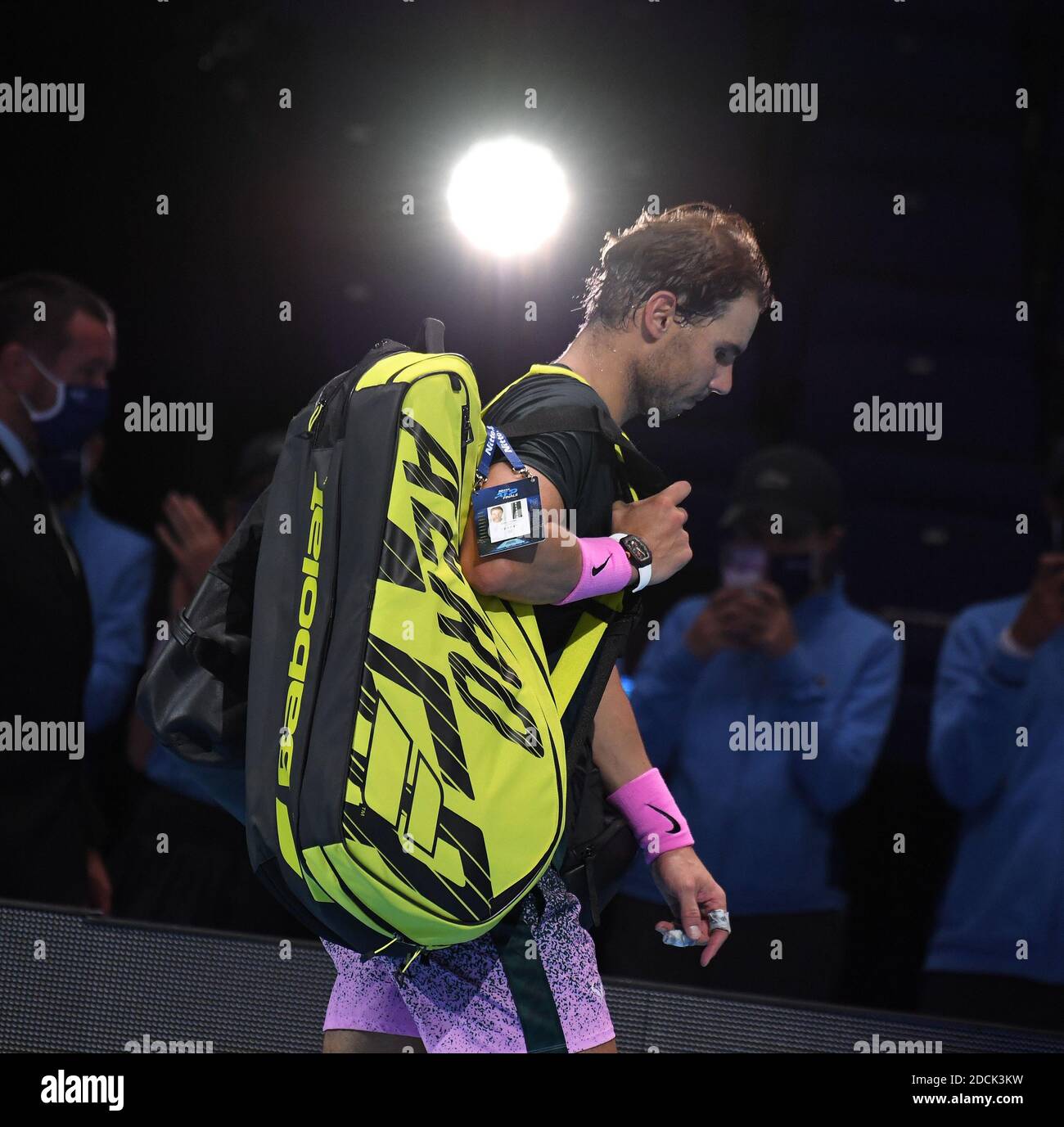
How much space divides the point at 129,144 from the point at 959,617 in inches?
91.0

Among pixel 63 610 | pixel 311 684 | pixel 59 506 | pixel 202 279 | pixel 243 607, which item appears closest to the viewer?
pixel 311 684

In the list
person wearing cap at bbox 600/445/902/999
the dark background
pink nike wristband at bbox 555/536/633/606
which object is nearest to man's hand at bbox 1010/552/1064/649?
person wearing cap at bbox 600/445/902/999

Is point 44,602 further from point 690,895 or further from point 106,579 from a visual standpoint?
point 690,895

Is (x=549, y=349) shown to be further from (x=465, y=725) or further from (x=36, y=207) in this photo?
(x=465, y=725)

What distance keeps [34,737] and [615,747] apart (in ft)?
5.42

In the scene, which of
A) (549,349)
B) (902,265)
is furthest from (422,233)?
(902,265)

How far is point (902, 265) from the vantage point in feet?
11.1

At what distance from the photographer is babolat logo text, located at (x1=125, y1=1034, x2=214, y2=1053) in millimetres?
1835

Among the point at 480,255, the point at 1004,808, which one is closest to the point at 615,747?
the point at 1004,808

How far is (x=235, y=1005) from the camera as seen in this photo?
191 centimetres

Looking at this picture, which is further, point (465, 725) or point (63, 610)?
point (63, 610)

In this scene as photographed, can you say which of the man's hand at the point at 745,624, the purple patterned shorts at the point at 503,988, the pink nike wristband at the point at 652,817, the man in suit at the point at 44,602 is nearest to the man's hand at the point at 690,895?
the pink nike wristband at the point at 652,817

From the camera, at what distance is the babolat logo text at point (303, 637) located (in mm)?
1201

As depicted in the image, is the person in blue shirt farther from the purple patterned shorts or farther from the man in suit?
the purple patterned shorts
